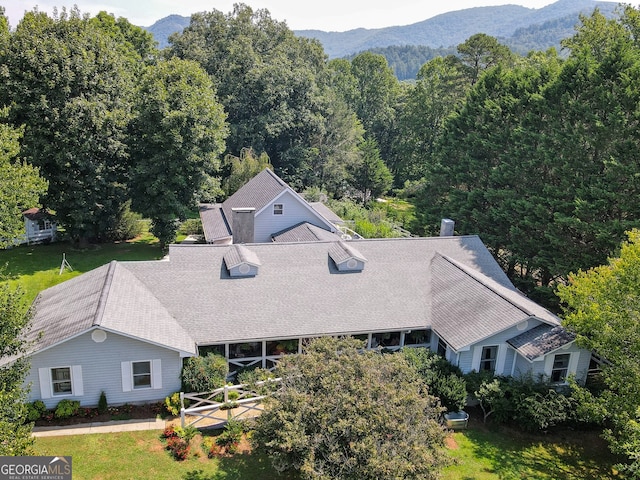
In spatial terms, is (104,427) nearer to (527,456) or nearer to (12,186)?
(12,186)

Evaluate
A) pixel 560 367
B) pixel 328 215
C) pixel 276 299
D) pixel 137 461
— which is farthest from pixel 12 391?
pixel 328 215

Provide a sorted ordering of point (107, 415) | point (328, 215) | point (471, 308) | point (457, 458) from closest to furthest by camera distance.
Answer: point (457, 458), point (107, 415), point (471, 308), point (328, 215)

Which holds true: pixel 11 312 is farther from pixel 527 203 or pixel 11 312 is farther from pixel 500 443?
pixel 527 203

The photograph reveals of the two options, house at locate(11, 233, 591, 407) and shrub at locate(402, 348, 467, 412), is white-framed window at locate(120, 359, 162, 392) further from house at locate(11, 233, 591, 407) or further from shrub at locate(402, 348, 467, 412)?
shrub at locate(402, 348, 467, 412)

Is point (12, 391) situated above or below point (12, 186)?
below

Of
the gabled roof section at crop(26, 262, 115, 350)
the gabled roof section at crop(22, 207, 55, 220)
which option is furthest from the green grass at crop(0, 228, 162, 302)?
the gabled roof section at crop(26, 262, 115, 350)
